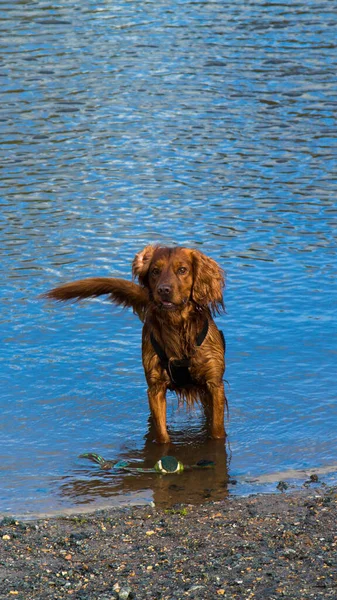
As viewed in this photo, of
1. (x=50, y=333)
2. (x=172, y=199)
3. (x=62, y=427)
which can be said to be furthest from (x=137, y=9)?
(x=62, y=427)

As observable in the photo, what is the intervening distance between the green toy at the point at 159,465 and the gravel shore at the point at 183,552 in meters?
0.67

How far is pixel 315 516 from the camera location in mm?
6582

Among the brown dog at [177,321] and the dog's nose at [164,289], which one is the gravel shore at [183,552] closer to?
the brown dog at [177,321]

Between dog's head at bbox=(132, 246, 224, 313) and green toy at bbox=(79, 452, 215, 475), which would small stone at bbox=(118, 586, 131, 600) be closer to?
green toy at bbox=(79, 452, 215, 475)

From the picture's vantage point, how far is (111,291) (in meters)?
8.25

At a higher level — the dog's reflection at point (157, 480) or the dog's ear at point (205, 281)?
the dog's ear at point (205, 281)

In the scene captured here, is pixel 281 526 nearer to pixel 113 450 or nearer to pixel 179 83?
pixel 113 450

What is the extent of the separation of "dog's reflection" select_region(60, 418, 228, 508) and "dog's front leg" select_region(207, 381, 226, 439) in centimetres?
8

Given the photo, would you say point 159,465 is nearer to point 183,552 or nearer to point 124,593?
point 183,552

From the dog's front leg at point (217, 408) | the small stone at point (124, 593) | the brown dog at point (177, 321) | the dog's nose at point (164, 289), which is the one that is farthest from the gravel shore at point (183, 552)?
the dog's nose at point (164, 289)

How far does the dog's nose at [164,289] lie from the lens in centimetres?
748

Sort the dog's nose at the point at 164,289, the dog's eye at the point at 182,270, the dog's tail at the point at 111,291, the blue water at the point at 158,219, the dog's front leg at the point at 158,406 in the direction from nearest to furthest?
the dog's nose at the point at 164,289 → the dog's eye at the point at 182,270 → the dog's front leg at the point at 158,406 → the dog's tail at the point at 111,291 → the blue water at the point at 158,219

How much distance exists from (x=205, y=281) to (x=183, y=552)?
2.25 m

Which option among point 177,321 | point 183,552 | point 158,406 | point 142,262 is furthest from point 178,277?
point 183,552
